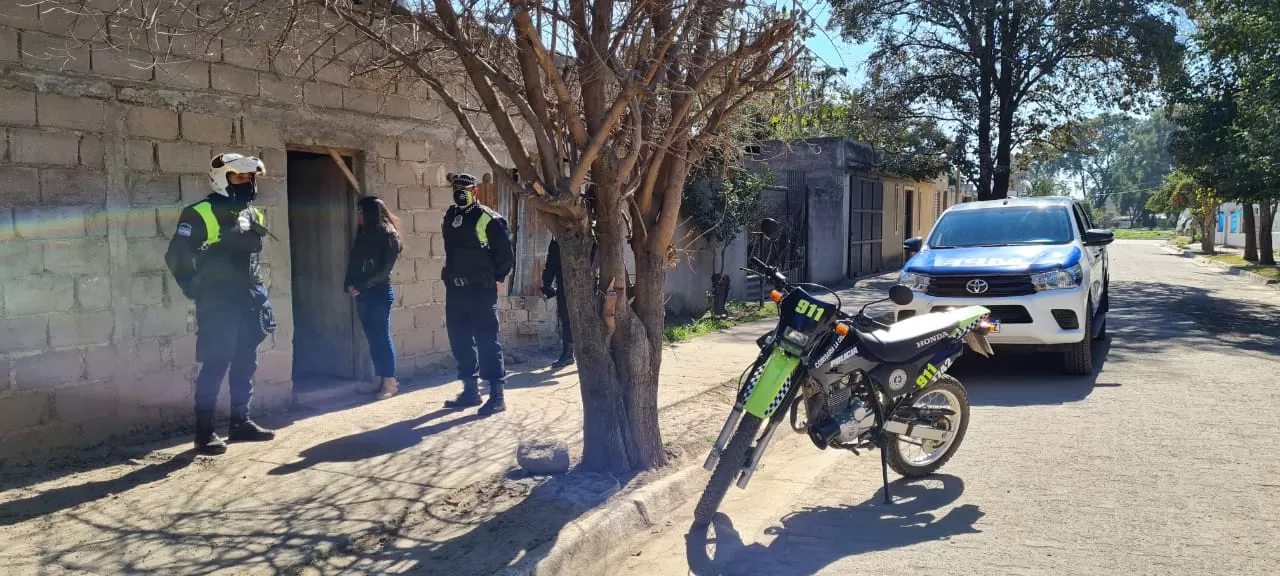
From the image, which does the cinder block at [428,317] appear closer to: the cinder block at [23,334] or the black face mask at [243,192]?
the black face mask at [243,192]

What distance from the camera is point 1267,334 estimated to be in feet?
37.1

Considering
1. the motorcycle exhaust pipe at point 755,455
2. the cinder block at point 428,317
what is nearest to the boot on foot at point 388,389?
the cinder block at point 428,317

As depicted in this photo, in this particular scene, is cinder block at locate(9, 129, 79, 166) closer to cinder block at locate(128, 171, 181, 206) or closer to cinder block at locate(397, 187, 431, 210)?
cinder block at locate(128, 171, 181, 206)

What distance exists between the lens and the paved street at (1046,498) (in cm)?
414

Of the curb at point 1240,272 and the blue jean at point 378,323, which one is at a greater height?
the blue jean at point 378,323

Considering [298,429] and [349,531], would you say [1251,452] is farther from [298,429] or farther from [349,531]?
[298,429]

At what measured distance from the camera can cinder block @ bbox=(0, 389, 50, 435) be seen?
5.12m

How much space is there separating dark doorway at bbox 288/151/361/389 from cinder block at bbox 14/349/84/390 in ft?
6.85

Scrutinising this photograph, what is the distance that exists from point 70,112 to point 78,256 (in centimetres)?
86

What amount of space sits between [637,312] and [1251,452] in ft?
13.2

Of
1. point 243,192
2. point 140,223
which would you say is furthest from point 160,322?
point 243,192

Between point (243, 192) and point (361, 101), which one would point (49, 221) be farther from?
point (361, 101)

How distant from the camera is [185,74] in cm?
601

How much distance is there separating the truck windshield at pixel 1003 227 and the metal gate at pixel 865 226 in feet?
33.8
